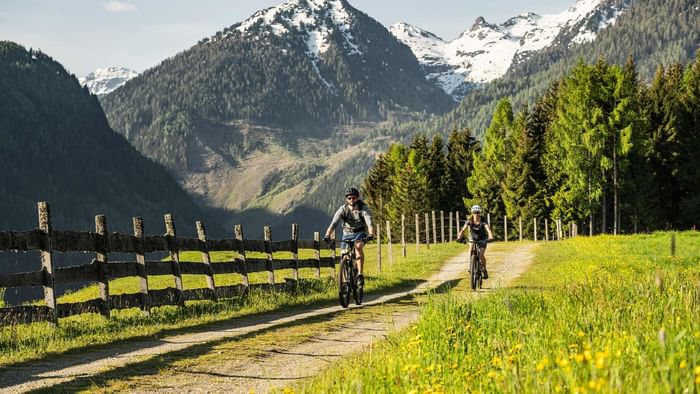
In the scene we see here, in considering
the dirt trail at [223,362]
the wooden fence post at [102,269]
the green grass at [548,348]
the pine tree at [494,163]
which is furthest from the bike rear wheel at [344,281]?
the pine tree at [494,163]

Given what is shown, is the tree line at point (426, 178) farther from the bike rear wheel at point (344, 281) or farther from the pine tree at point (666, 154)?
the bike rear wheel at point (344, 281)

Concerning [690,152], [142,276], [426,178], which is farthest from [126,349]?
[426,178]

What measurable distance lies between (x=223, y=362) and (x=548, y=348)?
5285 mm

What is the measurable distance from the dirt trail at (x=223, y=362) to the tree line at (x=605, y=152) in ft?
153

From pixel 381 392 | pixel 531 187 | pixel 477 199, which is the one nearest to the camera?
pixel 381 392

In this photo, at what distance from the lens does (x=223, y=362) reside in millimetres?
10133

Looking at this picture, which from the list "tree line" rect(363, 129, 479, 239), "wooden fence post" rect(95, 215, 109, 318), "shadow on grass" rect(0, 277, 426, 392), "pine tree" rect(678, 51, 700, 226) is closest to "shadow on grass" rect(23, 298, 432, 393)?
"shadow on grass" rect(0, 277, 426, 392)

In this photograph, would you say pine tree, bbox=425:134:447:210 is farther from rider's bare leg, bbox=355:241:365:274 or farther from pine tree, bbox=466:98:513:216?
rider's bare leg, bbox=355:241:365:274

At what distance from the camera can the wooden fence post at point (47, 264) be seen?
1302 cm

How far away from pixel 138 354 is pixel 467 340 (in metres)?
5.11

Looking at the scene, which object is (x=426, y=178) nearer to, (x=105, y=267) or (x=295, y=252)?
(x=295, y=252)

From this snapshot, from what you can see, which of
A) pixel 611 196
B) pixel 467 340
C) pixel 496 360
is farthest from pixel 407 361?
pixel 611 196

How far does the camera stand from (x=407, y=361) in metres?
6.91

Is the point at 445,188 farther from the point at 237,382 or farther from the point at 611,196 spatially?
the point at 237,382
